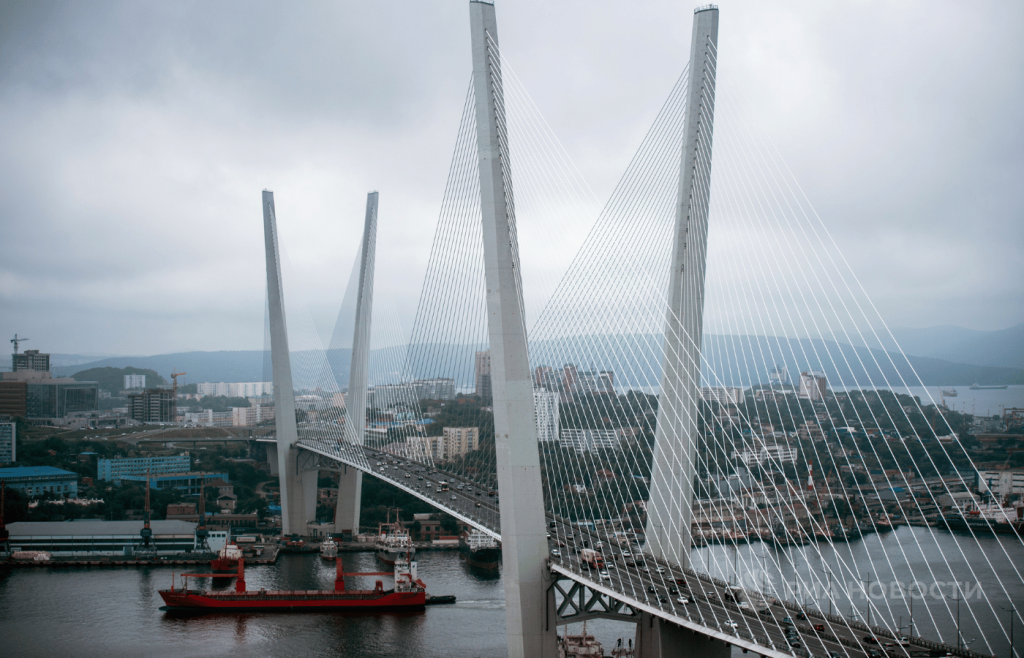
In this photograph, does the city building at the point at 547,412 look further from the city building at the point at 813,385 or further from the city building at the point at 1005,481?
the city building at the point at 1005,481

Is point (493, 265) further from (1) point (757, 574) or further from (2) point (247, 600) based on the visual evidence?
(2) point (247, 600)

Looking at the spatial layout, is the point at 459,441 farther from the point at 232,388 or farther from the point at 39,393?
the point at 232,388

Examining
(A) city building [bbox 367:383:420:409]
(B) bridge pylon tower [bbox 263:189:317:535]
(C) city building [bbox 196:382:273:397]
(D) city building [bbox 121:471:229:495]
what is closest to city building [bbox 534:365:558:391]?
(A) city building [bbox 367:383:420:409]

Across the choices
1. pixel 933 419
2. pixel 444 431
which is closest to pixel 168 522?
pixel 444 431

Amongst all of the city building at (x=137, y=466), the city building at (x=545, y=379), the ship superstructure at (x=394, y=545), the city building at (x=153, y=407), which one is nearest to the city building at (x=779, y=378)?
the city building at (x=545, y=379)

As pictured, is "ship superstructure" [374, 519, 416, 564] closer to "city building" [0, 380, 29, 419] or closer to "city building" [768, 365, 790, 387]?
"city building" [768, 365, 790, 387]
